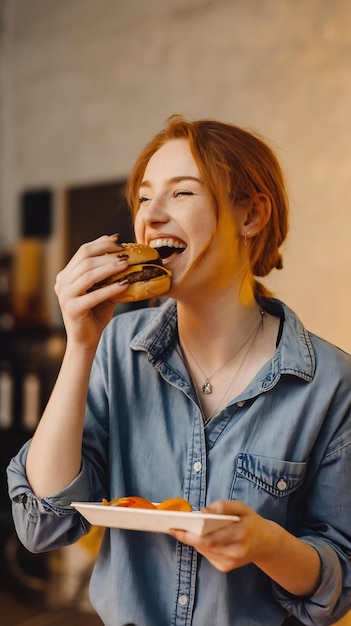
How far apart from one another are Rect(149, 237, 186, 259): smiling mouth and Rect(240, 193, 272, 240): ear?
0.11m

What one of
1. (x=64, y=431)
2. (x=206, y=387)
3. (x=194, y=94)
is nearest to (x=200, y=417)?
(x=206, y=387)

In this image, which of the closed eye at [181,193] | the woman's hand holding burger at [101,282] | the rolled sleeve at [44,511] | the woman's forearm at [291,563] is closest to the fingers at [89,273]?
the woman's hand holding burger at [101,282]

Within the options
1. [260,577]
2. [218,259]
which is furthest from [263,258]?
[260,577]

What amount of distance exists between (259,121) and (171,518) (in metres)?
1.04

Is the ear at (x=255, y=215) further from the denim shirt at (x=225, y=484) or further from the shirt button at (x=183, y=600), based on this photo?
A: the shirt button at (x=183, y=600)

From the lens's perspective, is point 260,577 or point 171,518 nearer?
point 171,518

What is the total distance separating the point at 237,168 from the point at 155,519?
54cm

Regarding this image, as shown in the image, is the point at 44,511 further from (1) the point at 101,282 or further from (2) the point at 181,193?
(2) the point at 181,193

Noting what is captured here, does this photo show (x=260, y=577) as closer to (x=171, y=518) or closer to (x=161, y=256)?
(x=171, y=518)

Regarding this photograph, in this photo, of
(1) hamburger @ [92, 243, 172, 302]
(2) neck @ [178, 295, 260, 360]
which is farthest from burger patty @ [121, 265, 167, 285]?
(2) neck @ [178, 295, 260, 360]

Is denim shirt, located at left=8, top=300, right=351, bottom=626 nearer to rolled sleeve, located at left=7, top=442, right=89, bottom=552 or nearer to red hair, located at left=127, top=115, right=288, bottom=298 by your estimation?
rolled sleeve, located at left=7, top=442, right=89, bottom=552

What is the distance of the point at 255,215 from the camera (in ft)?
3.66

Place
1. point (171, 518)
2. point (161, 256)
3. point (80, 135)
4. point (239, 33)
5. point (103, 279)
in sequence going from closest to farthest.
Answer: point (171, 518) → point (103, 279) → point (161, 256) → point (239, 33) → point (80, 135)

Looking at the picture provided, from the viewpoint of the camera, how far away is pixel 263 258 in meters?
1.17
